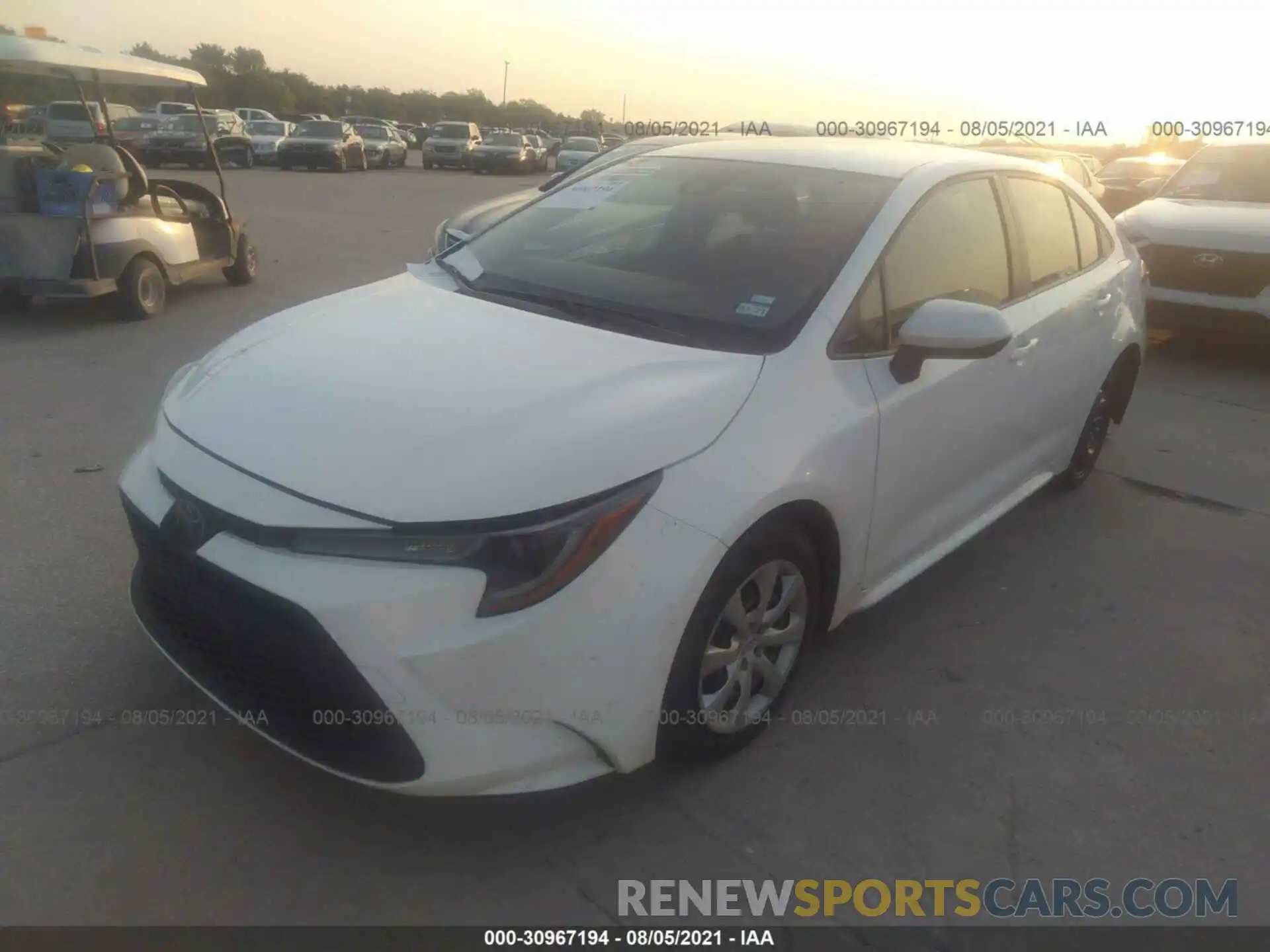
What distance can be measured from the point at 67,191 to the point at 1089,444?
7.12 metres

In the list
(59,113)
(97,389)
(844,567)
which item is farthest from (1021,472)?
(59,113)

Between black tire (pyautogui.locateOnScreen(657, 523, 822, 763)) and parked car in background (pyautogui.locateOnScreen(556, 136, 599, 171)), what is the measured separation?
26.4 metres

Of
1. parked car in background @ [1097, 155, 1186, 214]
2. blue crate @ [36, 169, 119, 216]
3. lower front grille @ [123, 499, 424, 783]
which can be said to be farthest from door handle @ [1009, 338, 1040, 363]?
parked car in background @ [1097, 155, 1186, 214]

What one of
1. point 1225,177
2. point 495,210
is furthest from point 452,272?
point 1225,177

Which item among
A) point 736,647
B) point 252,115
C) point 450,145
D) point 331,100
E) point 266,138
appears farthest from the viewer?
point 331,100

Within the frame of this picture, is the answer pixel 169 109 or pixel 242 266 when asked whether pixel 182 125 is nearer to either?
pixel 169 109

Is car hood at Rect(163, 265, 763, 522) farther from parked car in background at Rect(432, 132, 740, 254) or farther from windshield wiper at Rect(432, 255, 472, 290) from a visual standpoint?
parked car in background at Rect(432, 132, 740, 254)

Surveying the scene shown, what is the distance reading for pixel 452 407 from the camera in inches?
98.7

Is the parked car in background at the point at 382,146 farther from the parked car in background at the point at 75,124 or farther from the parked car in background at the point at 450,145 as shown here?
the parked car in background at the point at 75,124

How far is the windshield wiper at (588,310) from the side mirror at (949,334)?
2.18 feet

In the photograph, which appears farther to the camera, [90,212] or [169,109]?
[169,109]

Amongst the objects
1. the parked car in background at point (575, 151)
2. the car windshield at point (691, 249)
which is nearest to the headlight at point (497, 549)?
the car windshield at point (691, 249)

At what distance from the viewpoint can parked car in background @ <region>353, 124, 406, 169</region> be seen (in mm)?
31484

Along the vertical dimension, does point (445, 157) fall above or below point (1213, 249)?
above
